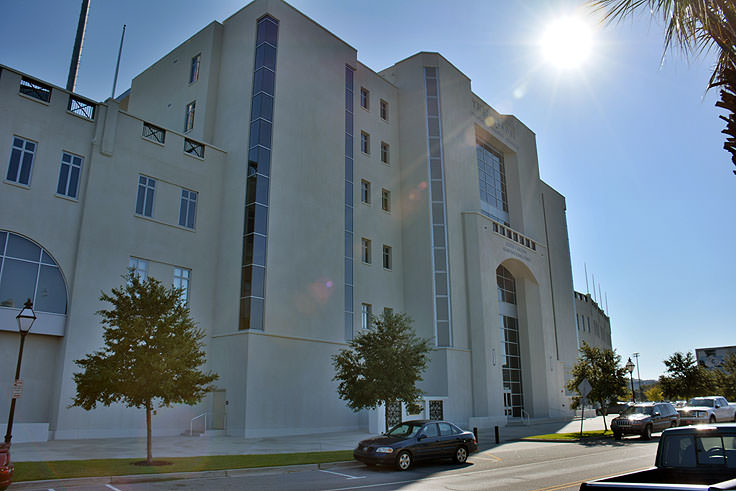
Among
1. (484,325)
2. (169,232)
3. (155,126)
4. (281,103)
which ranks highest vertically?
(281,103)

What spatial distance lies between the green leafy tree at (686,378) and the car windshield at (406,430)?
1531 inches

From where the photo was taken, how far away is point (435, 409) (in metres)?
32.6

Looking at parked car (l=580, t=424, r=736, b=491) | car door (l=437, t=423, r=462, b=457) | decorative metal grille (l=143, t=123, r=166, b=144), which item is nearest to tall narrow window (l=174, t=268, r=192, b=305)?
decorative metal grille (l=143, t=123, r=166, b=144)

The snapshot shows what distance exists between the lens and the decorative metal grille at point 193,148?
2972cm

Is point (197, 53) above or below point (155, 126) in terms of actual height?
above

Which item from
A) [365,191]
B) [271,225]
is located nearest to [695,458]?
[271,225]

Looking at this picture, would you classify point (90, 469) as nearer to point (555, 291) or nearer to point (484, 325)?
point (484, 325)

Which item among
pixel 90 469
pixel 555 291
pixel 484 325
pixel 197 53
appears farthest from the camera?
pixel 555 291

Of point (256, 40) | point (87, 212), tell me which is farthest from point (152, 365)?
point (256, 40)

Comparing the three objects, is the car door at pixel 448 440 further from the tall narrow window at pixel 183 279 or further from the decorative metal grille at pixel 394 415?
the tall narrow window at pixel 183 279

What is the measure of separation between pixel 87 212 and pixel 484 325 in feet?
84.3

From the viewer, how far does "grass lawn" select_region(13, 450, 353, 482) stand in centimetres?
1282

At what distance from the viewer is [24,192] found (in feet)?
76.3

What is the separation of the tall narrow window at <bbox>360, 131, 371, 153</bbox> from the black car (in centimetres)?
2412
